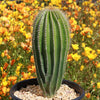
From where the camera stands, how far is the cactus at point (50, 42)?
4.66 feet

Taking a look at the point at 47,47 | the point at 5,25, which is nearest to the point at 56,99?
the point at 47,47

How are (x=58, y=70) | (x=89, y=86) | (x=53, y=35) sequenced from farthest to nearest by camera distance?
(x=89, y=86) < (x=58, y=70) < (x=53, y=35)

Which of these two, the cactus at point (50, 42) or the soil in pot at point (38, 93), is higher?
the cactus at point (50, 42)

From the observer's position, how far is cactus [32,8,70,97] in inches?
56.0

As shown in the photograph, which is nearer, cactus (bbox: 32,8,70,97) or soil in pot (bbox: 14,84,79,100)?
cactus (bbox: 32,8,70,97)

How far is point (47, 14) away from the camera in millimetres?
1453

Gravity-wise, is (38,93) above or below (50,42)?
below

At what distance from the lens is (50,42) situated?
56.3 inches

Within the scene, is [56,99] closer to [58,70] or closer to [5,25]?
[58,70]

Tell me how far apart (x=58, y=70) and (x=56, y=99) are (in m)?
0.25

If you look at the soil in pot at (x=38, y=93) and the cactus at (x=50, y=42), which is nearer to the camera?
the cactus at (x=50, y=42)

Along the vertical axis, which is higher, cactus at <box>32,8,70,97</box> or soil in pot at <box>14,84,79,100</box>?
cactus at <box>32,8,70,97</box>

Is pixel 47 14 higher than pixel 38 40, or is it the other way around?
pixel 47 14

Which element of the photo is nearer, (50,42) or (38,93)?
(50,42)
